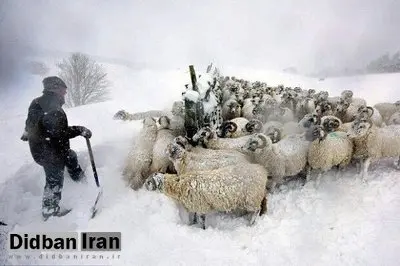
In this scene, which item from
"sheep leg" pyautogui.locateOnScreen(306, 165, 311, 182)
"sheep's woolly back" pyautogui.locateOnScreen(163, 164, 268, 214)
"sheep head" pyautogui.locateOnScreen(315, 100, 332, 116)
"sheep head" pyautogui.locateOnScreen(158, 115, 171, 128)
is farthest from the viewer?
"sheep head" pyautogui.locateOnScreen(315, 100, 332, 116)

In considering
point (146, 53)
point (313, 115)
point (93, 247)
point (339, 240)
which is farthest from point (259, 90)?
point (93, 247)

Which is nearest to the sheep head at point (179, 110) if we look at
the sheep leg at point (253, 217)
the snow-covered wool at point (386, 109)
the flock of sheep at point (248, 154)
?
the flock of sheep at point (248, 154)

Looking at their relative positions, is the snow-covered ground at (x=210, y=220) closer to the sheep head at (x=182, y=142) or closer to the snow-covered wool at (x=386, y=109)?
the sheep head at (x=182, y=142)

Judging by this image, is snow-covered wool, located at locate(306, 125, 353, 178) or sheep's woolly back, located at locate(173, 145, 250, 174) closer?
sheep's woolly back, located at locate(173, 145, 250, 174)

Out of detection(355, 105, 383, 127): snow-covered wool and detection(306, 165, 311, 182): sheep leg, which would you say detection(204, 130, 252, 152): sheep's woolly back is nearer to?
detection(306, 165, 311, 182): sheep leg

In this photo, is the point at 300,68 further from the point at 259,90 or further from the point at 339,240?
Answer: the point at 339,240

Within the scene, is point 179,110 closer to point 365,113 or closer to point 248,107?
point 248,107

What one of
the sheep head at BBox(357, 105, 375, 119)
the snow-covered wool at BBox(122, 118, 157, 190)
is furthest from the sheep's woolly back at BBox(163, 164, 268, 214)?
the sheep head at BBox(357, 105, 375, 119)

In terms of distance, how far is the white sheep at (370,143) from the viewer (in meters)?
2.11

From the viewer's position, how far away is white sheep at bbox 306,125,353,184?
6.75ft

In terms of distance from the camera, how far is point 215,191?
1.67 metres

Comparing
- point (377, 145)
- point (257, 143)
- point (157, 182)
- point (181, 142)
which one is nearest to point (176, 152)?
point (181, 142)

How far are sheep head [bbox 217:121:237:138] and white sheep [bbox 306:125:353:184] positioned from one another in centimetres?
51

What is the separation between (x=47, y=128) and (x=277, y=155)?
→ 1.30 meters
